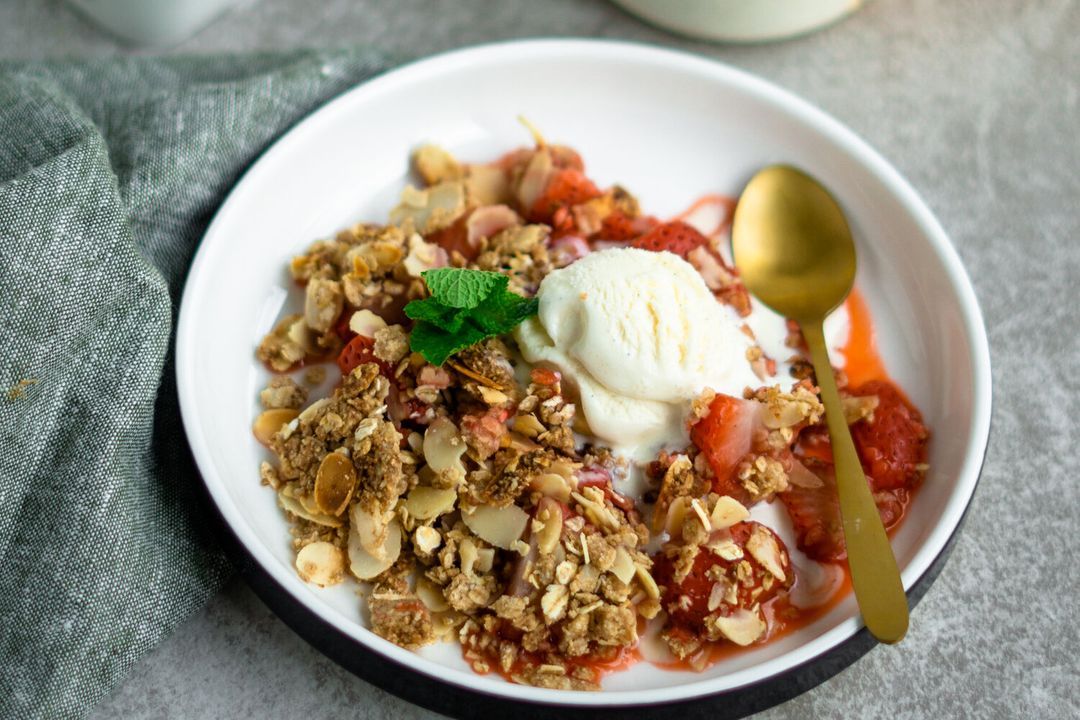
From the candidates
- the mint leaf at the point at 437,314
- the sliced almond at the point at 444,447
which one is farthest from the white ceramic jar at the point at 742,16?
the sliced almond at the point at 444,447

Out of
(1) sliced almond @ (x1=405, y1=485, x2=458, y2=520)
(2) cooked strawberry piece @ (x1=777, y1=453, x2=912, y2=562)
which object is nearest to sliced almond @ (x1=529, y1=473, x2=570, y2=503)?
(1) sliced almond @ (x1=405, y1=485, x2=458, y2=520)

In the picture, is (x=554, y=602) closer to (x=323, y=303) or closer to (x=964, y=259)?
(x=323, y=303)

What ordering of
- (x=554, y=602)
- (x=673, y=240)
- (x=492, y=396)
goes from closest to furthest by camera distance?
(x=554, y=602)
(x=492, y=396)
(x=673, y=240)

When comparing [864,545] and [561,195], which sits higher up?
[561,195]

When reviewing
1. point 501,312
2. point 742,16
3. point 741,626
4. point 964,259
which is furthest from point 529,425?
point 742,16

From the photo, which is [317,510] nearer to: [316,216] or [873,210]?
[316,216]

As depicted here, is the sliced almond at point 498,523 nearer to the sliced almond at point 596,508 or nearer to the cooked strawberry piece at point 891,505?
the sliced almond at point 596,508

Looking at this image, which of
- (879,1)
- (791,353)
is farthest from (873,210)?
(879,1)
